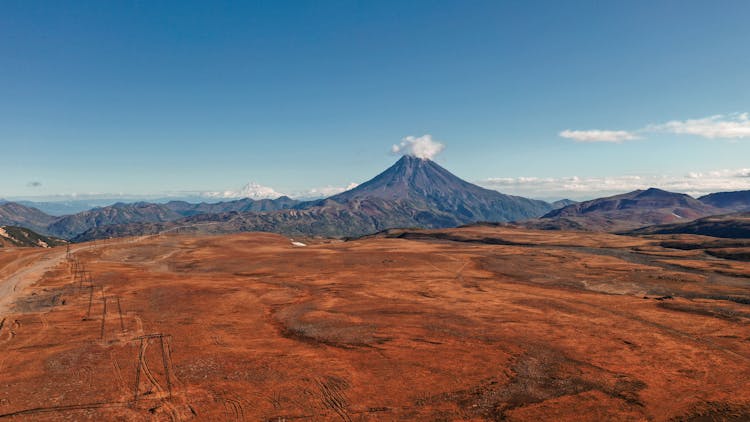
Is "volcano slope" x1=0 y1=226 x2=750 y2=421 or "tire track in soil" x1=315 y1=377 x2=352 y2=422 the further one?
"volcano slope" x1=0 y1=226 x2=750 y2=421

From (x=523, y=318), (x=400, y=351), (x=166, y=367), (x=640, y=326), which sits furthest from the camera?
(x=523, y=318)

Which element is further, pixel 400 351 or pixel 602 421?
pixel 400 351

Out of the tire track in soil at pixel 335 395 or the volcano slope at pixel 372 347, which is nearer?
the tire track in soil at pixel 335 395

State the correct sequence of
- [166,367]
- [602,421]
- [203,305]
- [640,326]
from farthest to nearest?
[203,305] → [640,326] → [166,367] → [602,421]

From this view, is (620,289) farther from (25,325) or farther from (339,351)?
(25,325)

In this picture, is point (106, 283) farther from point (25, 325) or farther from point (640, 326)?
point (640, 326)

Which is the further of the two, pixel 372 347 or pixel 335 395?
pixel 372 347

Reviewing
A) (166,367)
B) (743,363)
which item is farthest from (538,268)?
(166,367)
